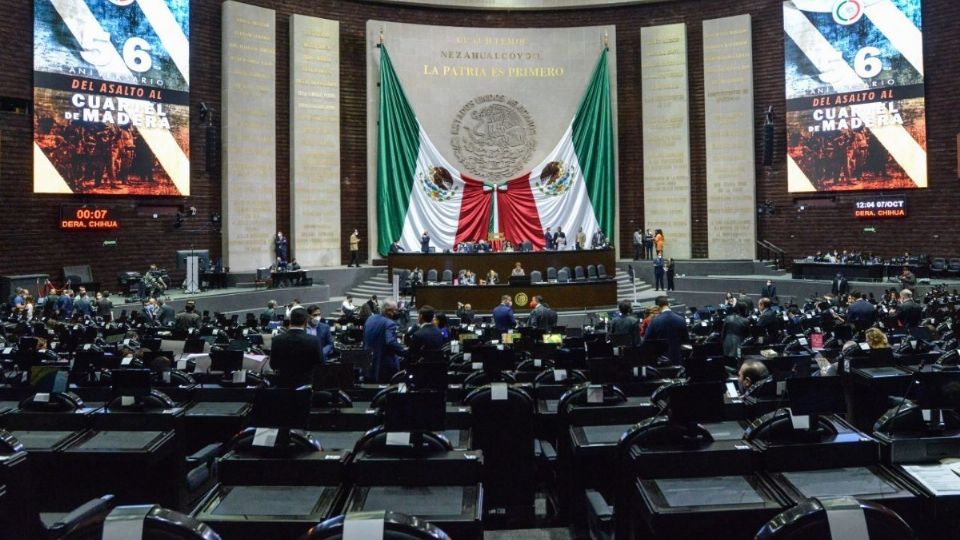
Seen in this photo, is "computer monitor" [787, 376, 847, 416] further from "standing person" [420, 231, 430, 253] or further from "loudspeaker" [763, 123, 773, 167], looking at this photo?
"loudspeaker" [763, 123, 773, 167]

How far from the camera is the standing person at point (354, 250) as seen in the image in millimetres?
23609

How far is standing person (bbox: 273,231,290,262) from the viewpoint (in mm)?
22500

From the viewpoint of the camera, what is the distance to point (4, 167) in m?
18.2

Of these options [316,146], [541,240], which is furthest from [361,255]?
[541,240]

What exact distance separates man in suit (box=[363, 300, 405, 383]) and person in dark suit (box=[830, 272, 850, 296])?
13.6 meters

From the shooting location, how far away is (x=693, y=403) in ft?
11.0

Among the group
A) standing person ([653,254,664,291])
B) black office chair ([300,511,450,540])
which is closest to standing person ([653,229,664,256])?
standing person ([653,254,664,291])

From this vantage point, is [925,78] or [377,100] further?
[377,100]

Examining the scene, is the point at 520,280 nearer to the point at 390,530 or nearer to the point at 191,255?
the point at 191,255

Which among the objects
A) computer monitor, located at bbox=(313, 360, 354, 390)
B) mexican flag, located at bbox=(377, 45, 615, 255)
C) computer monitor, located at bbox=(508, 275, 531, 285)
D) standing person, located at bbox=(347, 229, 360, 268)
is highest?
mexican flag, located at bbox=(377, 45, 615, 255)

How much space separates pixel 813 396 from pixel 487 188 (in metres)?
22.3

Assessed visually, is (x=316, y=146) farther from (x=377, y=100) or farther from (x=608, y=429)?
(x=608, y=429)

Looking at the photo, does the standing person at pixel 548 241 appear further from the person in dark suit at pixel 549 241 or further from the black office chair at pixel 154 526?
the black office chair at pixel 154 526

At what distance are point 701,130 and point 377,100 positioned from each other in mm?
10665
